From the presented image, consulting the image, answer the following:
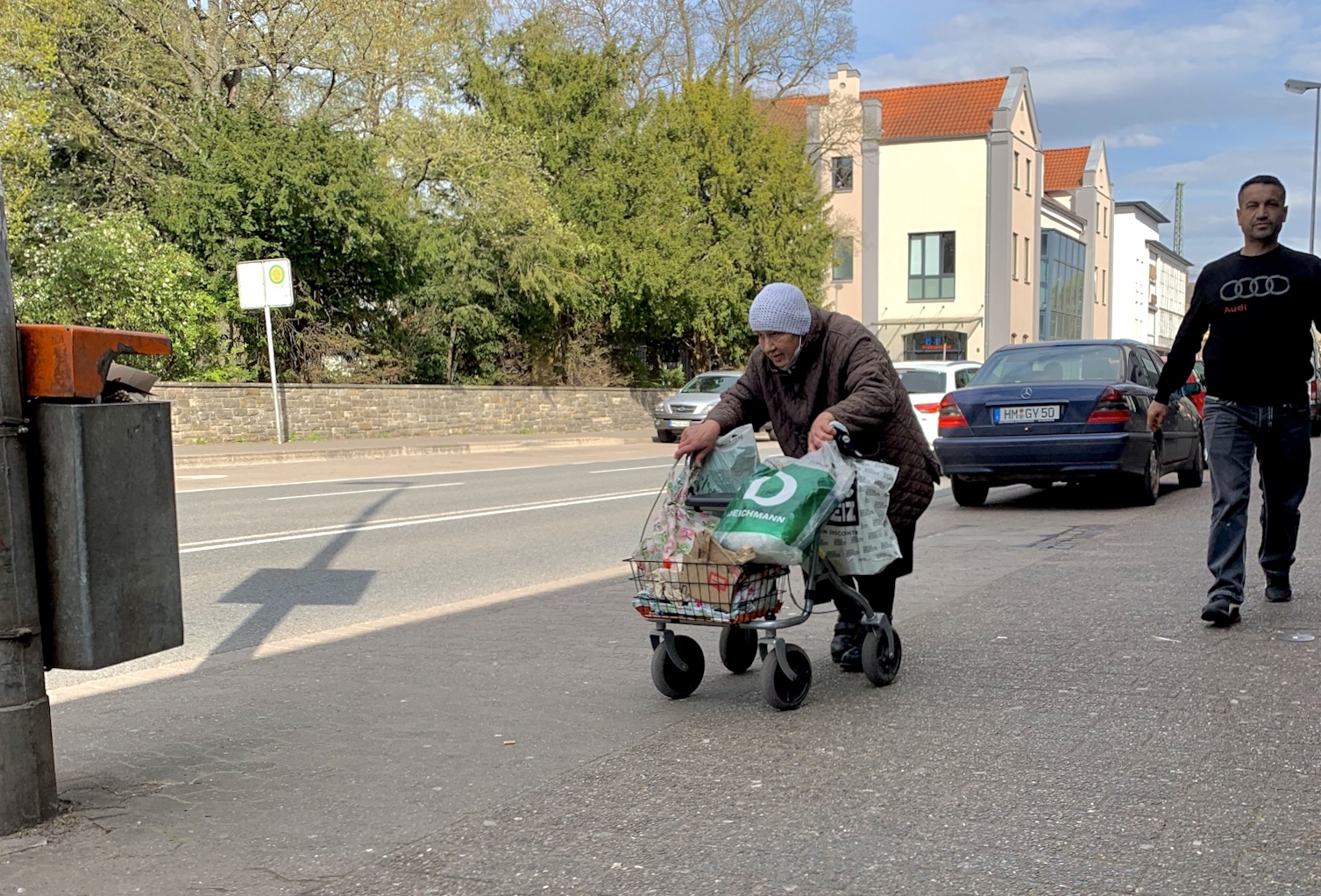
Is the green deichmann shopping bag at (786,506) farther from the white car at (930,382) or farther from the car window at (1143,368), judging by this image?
the white car at (930,382)

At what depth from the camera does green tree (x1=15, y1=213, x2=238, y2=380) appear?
75.6 feet

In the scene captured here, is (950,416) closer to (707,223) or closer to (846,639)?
(846,639)

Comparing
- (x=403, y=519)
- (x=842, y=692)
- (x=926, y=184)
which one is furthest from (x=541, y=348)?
(x=842, y=692)

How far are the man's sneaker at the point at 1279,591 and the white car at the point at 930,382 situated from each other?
37.8ft

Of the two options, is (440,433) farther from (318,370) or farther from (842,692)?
(842,692)

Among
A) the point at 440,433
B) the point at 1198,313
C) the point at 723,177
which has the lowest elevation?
the point at 440,433

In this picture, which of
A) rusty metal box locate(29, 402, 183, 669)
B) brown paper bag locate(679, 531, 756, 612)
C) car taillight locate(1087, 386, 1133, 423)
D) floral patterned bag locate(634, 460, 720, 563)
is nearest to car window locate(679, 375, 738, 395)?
car taillight locate(1087, 386, 1133, 423)

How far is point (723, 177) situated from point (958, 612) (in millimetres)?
30884

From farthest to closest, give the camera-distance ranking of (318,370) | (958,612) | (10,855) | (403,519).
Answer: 1. (318,370)
2. (403,519)
3. (958,612)
4. (10,855)

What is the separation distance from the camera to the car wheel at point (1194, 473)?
14.6 meters

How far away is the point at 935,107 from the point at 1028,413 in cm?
4874

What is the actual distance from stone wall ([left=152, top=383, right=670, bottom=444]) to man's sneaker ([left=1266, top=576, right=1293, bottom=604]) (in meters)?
19.1

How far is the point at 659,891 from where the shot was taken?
3.24 meters

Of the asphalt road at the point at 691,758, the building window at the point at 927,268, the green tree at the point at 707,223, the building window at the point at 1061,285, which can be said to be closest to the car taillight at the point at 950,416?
the asphalt road at the point at 691,758
